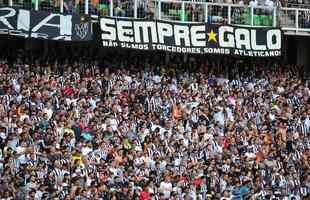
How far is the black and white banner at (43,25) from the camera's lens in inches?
1035

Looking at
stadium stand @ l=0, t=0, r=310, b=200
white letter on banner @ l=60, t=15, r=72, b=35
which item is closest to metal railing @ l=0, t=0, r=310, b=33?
stadium stand @ l=0, t=0, r=310, b=200

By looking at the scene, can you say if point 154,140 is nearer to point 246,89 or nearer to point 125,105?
point 125,105

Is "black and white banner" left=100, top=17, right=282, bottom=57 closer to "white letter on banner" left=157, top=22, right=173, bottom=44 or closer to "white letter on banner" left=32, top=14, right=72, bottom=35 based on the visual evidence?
"white letter on banner" left=157, top=22, right=173, bottom=44

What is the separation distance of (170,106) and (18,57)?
169 inches

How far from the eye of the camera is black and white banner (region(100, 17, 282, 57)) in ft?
90.6

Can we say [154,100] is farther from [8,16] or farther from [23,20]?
[8,16]

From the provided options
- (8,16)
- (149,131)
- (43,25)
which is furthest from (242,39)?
(8,16)

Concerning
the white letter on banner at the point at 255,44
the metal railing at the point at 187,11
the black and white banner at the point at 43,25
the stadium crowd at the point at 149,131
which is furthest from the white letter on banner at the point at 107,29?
the white letter on banner at the point at 255,44

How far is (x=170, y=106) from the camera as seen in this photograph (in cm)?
2616

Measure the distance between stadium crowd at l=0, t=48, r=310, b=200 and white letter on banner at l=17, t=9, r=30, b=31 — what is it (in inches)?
33.8

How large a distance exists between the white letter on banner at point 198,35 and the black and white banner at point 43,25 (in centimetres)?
311

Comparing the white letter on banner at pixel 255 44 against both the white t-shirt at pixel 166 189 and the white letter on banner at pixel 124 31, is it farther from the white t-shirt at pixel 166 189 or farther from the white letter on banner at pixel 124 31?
the white t-shirt at pixel 166 189

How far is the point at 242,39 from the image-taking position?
2897 cm

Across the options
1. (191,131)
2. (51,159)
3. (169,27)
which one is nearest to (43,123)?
(51,159)
